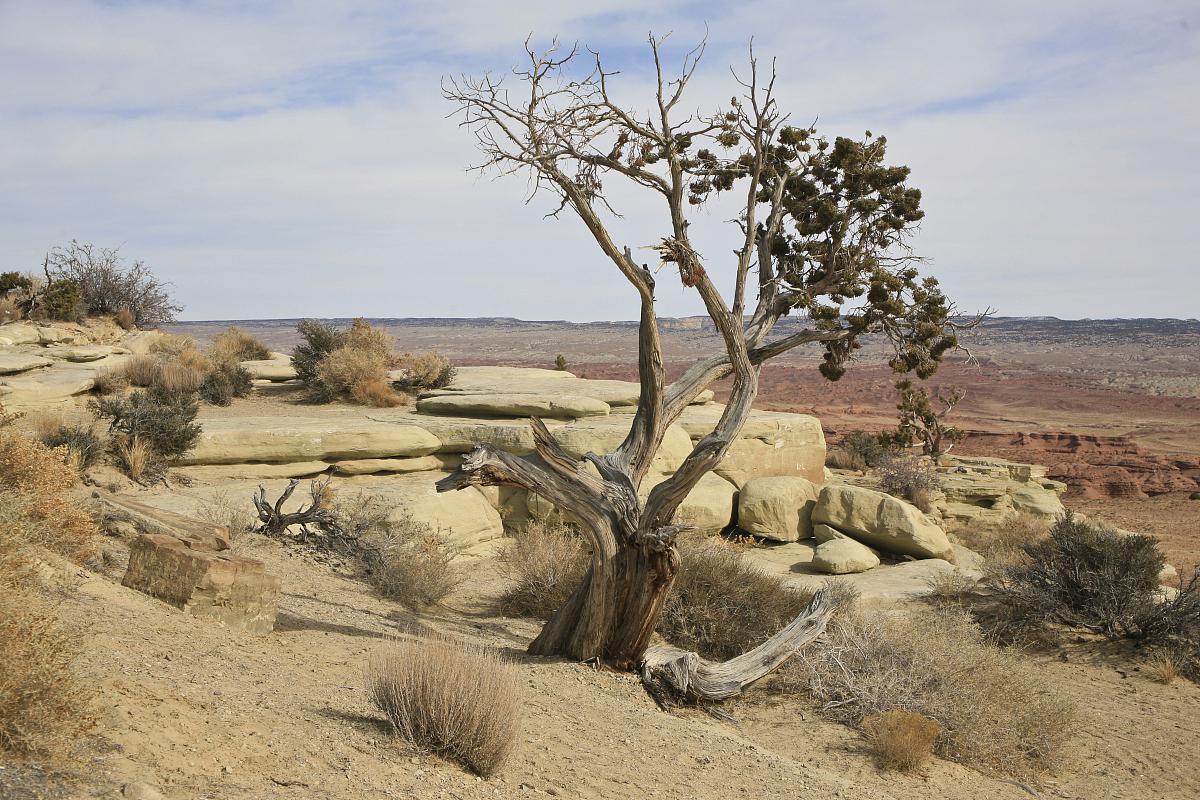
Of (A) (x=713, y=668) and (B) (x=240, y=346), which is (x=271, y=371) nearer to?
(B) (x=240, y=346)

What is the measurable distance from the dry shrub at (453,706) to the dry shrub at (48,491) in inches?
145

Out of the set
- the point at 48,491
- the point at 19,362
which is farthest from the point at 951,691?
the point at 19,362

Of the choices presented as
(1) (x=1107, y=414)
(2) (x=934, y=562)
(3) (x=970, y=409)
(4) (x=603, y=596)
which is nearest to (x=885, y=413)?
(3) (x=970, y=409)

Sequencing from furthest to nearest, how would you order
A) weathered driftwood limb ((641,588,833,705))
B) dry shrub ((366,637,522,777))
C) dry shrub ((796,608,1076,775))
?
weathered driftwood limb ((641,588,833,705)) → dry shrub ((796,608,1076,775)) → dry shrub ((366,637,522,777))

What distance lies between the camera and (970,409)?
1935 inches

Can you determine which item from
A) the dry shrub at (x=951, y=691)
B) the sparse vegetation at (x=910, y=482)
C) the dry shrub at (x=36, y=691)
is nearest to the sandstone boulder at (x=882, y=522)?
the sparse vegetation at (x=910, y=482)

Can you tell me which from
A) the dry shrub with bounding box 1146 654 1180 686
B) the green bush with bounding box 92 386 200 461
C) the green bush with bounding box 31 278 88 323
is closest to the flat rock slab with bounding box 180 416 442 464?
the green bush with bounding box 92 386 200 461

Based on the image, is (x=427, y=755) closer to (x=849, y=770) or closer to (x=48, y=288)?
(x=849, y=770)

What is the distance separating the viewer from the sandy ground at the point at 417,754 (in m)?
4.05

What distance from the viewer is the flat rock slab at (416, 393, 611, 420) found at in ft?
53.3

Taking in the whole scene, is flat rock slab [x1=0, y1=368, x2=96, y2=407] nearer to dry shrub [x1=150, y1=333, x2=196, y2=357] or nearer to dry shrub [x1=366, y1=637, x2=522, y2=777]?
dry shrub [x1=150, y1=333, x2=196, y2=357]

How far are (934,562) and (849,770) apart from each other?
7.37 m

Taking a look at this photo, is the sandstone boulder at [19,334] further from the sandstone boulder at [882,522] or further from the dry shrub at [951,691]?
the dry shrub at [951,691]

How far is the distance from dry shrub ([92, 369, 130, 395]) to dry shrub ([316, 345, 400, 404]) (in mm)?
3738
